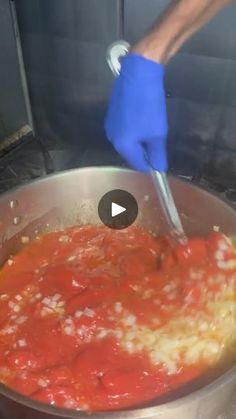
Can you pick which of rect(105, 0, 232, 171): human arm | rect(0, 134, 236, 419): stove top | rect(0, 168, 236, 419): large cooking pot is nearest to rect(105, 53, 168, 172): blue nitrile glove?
rect(105, 0, 232, 171): human arm

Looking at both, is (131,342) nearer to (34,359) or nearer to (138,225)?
(34,359)

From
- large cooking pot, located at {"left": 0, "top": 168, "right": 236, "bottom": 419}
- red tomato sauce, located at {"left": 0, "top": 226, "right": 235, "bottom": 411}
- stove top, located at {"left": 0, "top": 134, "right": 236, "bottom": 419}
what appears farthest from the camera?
stove top, located at {"left": 0, "top": 134, "right": 236, "bottom": 419}

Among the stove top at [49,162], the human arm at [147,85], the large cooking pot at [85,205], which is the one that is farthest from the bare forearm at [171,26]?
the stove top at [49,162]

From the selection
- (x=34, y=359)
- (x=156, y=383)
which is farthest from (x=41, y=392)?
(x=156, y=383)

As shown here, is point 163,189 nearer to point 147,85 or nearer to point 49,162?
point 147,85

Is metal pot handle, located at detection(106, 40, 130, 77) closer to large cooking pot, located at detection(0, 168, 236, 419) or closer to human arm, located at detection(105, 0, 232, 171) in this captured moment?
human arm, located at detection(105, 0, 232, 171)

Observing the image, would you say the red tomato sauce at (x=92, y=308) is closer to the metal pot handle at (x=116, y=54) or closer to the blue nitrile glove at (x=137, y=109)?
the blue nitrile glove at (x=137, y=109)

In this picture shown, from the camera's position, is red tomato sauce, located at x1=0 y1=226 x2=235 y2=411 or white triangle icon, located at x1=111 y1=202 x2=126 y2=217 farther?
white triangle icon, located at x1=111 y1=202 x2=126 y2=217

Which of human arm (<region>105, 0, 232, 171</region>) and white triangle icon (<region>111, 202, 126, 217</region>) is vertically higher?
human arm (<region>105, 0, 232, 171</region>)
